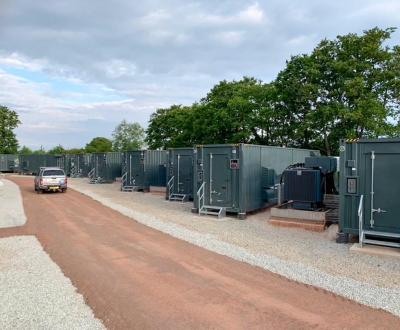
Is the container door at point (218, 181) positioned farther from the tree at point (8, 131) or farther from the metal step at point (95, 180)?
the tree at point (8, 131)

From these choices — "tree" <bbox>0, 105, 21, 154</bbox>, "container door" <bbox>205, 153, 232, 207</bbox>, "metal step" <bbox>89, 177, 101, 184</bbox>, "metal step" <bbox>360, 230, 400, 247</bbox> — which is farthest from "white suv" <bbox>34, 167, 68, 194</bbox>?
"tree" <bbox>0, 105, 21, 154</bbox>

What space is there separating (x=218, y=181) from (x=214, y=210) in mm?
1311

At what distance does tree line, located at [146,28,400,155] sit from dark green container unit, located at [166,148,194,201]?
9.72 m

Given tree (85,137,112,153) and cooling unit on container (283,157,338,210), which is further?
tree (85,137,112,153)

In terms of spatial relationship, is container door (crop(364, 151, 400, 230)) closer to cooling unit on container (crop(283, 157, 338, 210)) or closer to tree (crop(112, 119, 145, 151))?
cooling unit on container (crop(283, 157, 338, 210))

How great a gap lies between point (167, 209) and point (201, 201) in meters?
1.98

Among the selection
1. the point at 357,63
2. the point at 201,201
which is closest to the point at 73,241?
the point at 201,201

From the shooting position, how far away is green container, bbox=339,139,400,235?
8.54 m

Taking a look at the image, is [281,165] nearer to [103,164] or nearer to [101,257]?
[101,257]

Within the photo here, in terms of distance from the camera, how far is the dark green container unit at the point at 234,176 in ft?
43.8

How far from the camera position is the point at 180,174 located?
61.3ft

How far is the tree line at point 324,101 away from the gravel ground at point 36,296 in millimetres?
18768

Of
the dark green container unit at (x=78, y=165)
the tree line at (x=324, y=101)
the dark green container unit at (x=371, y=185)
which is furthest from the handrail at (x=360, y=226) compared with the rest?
the dark green container unit at (x=78, y=165)

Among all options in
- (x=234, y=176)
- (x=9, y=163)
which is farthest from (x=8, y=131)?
(x=234, y=176)
